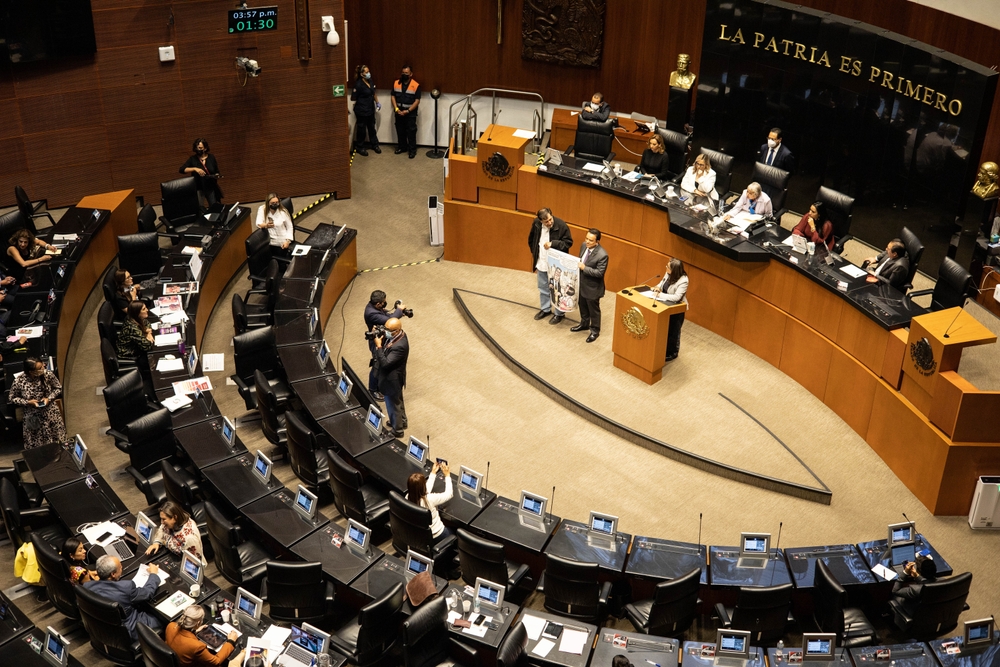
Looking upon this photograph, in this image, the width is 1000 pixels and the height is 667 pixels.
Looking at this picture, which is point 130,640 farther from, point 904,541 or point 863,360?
point 863,360

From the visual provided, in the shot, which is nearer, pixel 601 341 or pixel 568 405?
pixel 568 405

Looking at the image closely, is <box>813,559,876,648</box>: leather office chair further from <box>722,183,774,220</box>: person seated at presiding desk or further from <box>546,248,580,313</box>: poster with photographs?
<box>722,183,774,220</box>: person seated at presiding desk

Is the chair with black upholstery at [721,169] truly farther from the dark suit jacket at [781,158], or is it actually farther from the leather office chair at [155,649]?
the leather office chair at [155,649]

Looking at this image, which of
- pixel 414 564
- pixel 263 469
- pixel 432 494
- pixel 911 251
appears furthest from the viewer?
Answer: pixel 911 251

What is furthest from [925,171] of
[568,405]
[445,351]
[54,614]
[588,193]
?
[54,614]

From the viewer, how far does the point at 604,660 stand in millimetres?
7883

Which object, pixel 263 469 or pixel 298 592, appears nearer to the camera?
pixel 298 592

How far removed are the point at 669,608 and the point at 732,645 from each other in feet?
1.96

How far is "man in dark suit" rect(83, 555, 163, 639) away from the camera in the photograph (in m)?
8.09

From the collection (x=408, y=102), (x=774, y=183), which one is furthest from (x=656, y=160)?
(x=408, y=102)

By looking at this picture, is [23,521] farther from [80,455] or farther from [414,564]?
[414,564]

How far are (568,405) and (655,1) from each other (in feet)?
25.9

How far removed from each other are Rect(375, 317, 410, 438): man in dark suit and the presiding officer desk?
13.0 feet

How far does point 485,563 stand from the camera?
8.59 meters
